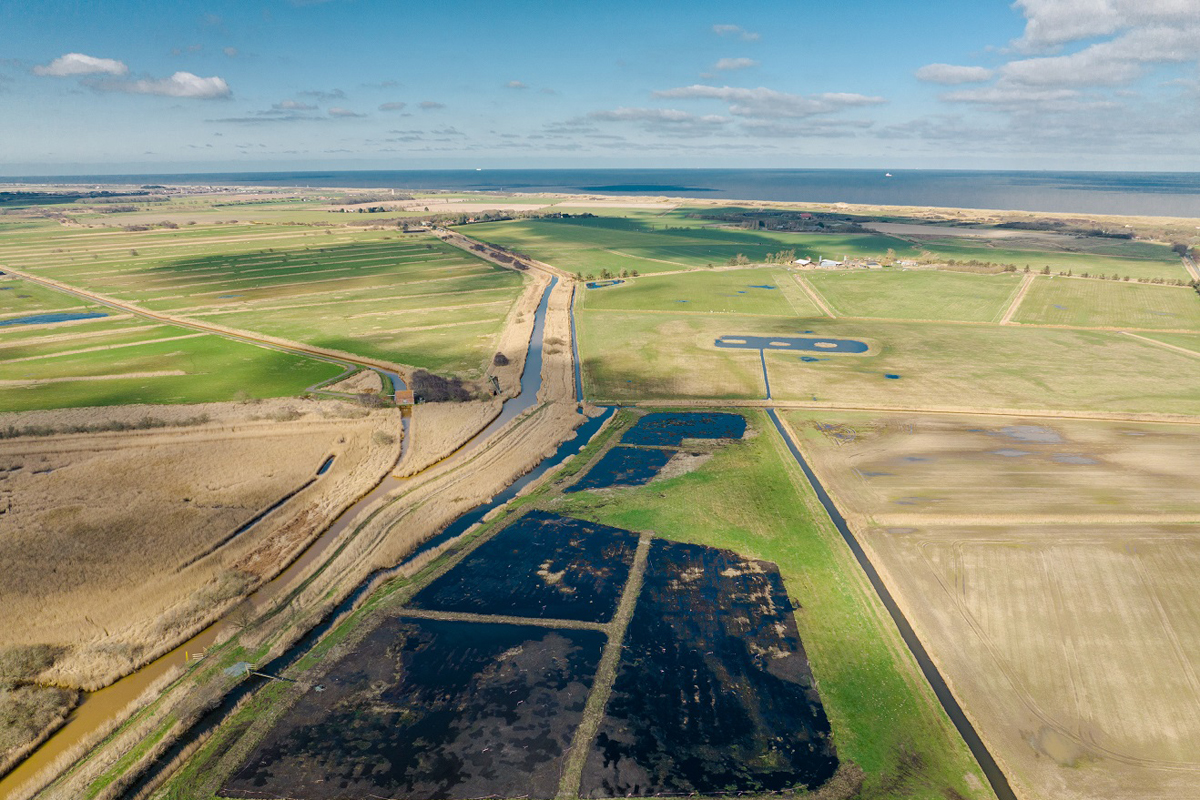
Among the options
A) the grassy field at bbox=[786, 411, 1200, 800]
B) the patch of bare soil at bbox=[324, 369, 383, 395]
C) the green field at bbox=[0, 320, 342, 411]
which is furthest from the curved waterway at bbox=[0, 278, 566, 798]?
the grassy field at bbox=[786, 411, 1200, 800]

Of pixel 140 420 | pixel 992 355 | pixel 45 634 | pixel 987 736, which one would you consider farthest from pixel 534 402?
pixel 992 355

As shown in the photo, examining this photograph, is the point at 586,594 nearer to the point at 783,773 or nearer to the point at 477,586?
the point at 477,586

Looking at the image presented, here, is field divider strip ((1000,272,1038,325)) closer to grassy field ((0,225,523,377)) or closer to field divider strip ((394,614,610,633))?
grassy field ((0,225,523,377))

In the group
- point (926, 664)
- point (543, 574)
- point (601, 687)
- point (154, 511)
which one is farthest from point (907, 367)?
point (154, 511)

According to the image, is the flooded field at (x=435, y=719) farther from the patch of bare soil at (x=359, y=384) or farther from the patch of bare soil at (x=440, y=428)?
the patch of bare soil at (x=359, y=384)

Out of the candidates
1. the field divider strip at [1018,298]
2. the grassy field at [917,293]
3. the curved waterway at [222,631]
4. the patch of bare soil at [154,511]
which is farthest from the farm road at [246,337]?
the field divider strip at [1018,298]
